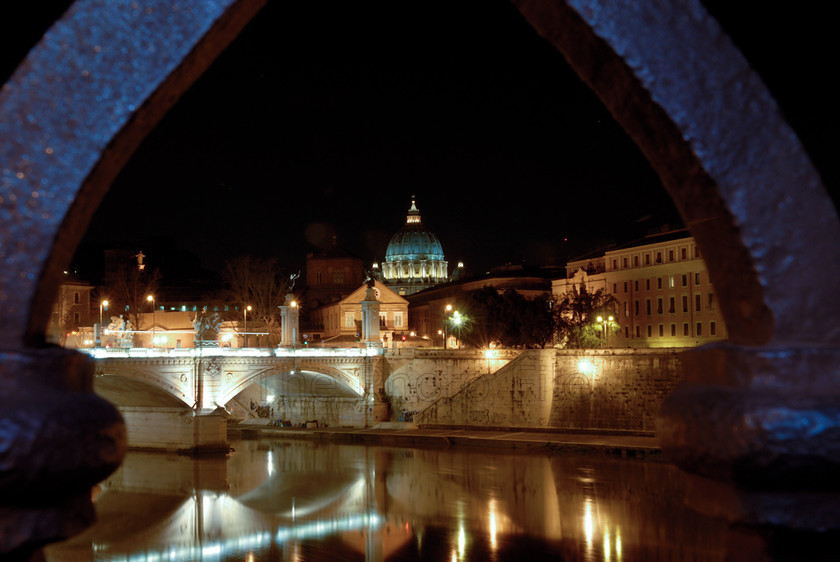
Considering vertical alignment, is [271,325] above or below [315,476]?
above

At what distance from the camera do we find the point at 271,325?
49.4m

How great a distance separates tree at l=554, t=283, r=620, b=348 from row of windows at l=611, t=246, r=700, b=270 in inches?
83.8

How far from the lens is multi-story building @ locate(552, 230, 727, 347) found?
38938 mm

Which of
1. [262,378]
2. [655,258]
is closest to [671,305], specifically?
[655,258]

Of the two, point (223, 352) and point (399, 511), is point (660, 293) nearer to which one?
point (223, 352)

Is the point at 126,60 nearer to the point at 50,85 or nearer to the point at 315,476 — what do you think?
the point at 50,85

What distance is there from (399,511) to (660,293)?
72.4ft

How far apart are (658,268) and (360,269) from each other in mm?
35471

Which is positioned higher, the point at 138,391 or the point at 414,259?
the point at 414,259

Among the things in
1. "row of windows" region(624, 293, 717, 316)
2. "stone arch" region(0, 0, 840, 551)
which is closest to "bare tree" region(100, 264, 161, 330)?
"row of windows" region(624, 293, 717, 316)

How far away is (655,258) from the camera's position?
4197 cm

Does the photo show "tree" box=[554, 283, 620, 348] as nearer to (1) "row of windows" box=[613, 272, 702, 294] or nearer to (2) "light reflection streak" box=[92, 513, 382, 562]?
(1) "row of windows" box=[613, 272, 702, 294]

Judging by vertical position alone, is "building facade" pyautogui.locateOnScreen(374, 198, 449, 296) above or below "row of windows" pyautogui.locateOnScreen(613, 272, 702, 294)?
above

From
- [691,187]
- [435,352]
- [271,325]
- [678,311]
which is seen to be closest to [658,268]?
[678,311]
